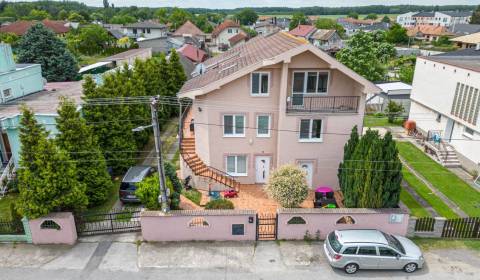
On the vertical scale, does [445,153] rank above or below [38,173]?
below

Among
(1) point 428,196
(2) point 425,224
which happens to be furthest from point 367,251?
(1) point 428,196

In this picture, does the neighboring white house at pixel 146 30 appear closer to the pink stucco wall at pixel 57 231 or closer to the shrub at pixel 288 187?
the shrub at pixel 288 187

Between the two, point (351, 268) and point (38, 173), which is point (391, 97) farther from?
point (38, 173)

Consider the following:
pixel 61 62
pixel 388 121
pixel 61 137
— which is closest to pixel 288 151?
pixel 61 137

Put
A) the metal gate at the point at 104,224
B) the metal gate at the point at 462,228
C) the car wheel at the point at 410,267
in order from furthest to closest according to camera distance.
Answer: the metal gate at the point at 104,224 < the metal gate at the point at 462,228 < the car wheel at the point at 410,267

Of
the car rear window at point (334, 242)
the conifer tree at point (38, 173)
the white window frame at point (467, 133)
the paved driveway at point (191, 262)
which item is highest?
the conifer tree at point (38, 173)

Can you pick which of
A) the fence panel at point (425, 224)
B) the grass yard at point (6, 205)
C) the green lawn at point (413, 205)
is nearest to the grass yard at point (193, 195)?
the grass yard at point (6, 205)
